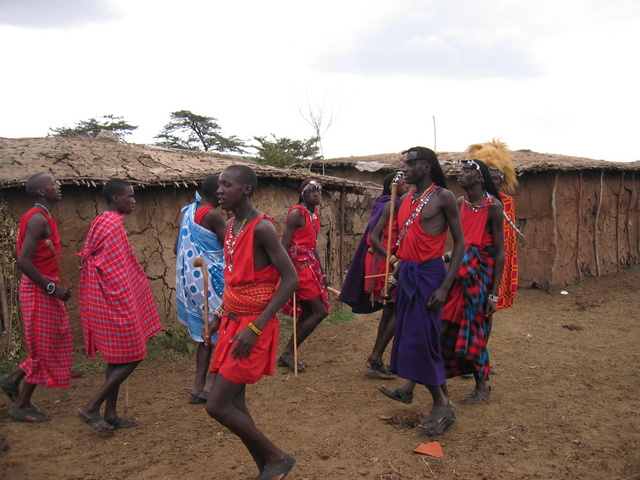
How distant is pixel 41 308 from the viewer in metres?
3.84

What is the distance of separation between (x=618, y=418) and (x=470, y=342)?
123cm

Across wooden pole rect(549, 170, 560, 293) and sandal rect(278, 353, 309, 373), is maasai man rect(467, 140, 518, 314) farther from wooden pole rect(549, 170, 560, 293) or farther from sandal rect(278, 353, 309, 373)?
wooden pole rect(549, 170, 560, 293)

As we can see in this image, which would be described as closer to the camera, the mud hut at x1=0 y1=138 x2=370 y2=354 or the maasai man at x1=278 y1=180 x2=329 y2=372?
the maasai man at x1=278 y1=180 x2=329 y2=372

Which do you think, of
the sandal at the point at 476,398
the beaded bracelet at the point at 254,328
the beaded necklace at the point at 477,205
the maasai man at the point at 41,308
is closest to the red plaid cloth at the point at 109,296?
the maasai man at the point at 41,308

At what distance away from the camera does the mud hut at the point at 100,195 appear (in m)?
5.22

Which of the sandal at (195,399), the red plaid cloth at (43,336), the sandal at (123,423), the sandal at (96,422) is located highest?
the red plaid cloth at (43,336)

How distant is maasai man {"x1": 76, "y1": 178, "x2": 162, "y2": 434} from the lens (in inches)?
141

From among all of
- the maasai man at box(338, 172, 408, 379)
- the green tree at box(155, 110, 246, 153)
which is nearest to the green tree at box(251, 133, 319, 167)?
the green tree at box(155, 110, 246, 153)

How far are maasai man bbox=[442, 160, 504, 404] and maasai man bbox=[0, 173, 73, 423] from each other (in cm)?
303

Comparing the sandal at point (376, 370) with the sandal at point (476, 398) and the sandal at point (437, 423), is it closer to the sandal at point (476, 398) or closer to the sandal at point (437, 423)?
the sandal at point (476, 398)

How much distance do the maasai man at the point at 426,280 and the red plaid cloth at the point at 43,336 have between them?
2545 millimetres

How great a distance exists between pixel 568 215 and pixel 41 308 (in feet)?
30.5

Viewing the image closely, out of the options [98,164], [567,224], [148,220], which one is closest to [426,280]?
[148,220]

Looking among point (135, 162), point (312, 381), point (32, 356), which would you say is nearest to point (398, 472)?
point (312, 381)
